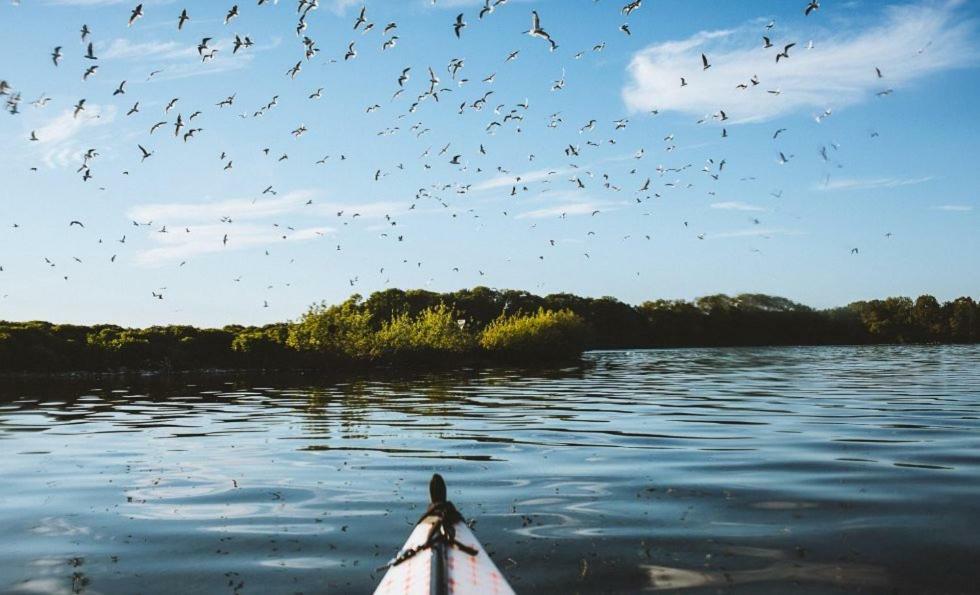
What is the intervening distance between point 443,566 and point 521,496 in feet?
17.2

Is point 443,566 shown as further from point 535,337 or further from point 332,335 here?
point 535,337

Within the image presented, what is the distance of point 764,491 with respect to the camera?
34.6 ft

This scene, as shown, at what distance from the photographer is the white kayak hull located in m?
5.09

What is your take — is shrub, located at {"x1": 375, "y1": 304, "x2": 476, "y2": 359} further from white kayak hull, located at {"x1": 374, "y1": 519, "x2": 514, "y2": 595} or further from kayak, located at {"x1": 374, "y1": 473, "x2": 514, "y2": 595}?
white kayak hull, located at {"x1": 374, "y1": 519, "x2": 514, "y2": 595}

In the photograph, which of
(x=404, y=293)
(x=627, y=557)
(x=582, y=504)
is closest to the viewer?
(x=627, y=557)

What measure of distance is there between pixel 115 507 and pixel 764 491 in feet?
28.1

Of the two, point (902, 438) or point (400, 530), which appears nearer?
point (400, 530)

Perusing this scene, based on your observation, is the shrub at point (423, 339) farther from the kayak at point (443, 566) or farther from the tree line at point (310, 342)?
the kayak at point (443, 566)

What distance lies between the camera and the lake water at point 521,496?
7172 millimetres

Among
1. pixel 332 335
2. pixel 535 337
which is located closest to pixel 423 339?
pixel 332 335

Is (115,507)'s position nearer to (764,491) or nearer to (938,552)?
(764,491)

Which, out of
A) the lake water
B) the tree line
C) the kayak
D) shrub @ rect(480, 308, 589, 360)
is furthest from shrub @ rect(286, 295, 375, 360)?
the kayak

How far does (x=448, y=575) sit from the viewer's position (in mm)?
5246

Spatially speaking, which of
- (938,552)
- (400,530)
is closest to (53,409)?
(400,530)
